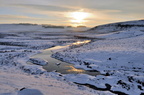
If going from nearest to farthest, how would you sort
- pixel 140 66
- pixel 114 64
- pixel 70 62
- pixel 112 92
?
pixel 112 92 → pixel 140 66 → pixel 114 64 → pixel 70 62

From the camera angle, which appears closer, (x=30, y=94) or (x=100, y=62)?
(x=30, y=94)

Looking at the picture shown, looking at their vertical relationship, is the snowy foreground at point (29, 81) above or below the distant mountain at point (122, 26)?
below

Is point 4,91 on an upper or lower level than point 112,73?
upper

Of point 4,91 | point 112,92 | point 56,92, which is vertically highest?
point 4,91

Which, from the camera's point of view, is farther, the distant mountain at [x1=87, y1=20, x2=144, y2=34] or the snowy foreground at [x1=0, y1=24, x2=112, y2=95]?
the distant mountain at [x1=87, y1=20, x2=144, y2=34]

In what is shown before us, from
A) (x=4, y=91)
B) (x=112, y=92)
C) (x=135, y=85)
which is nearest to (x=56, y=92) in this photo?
(x=4, y=91)

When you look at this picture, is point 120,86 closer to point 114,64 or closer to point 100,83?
point 100,83

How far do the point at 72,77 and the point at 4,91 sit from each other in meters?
7.10

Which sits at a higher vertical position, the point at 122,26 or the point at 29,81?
the point at 122,26

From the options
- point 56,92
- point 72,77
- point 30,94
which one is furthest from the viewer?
point 72,77

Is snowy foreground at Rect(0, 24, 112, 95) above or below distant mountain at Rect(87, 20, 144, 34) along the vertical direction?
below

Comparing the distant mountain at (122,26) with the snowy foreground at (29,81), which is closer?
the snowy foreground at (29,81)

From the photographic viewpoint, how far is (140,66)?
16062mm

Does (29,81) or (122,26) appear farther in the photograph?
(122,26)
